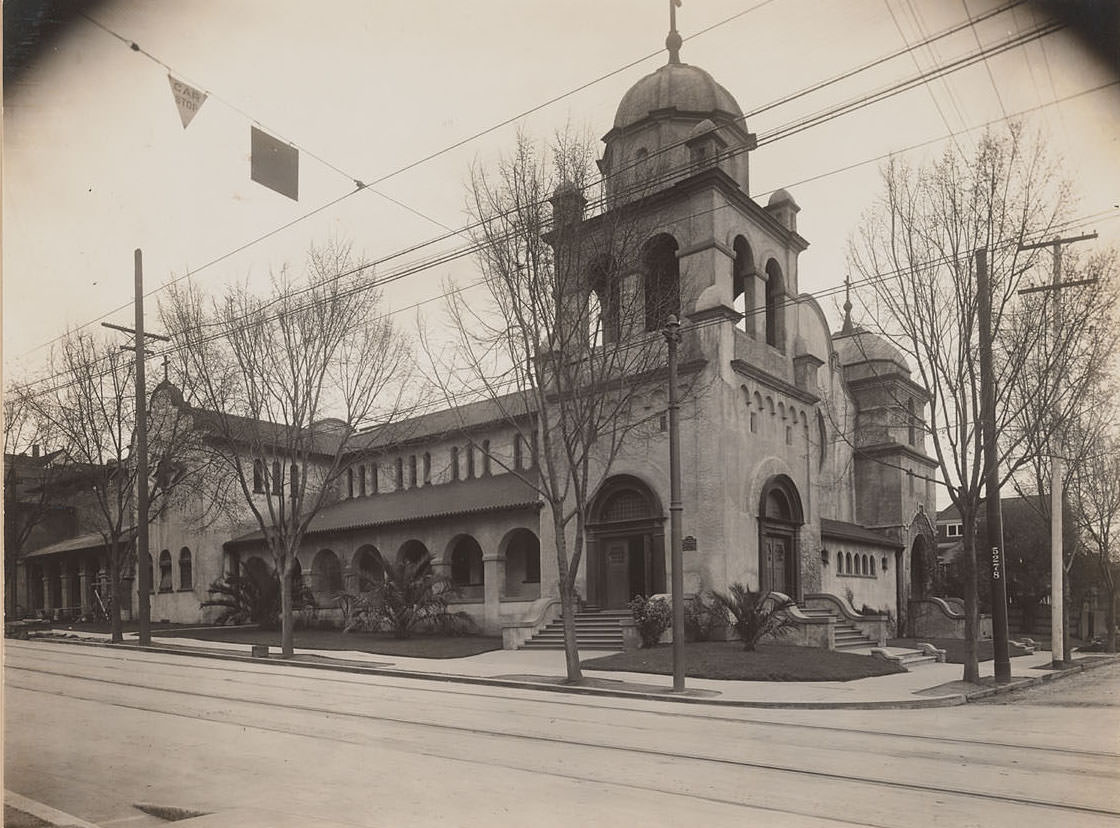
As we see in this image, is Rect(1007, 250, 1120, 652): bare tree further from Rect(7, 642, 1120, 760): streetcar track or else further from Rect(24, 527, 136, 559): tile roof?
Rect(24, 527, 136, 559): tile roof

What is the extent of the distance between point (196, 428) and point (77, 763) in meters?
20.5

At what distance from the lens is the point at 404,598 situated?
29172 millimetres

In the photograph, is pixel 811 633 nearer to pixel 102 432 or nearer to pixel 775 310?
pixel 775 310

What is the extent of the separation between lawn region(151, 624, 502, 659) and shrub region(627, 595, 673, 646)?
480cm

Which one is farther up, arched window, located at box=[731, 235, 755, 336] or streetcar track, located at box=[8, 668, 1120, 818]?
arched window, located at box=[731, 235, 755, 336]

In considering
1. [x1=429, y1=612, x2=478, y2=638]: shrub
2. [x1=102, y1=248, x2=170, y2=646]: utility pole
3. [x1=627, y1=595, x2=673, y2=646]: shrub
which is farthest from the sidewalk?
[x1=429, y1=612, x2=478, y2=638]: shrub

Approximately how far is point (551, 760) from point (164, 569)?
4180cm

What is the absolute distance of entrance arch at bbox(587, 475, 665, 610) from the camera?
26.5 m

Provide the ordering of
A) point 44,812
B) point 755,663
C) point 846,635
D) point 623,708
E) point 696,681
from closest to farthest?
point 44,812, point 623,708, point 696,681, point 755,663, point 846,635

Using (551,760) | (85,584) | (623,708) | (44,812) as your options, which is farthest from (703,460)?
(85,584)

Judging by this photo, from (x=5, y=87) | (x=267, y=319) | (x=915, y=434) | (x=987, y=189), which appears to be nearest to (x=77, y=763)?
(x=5, y=87)

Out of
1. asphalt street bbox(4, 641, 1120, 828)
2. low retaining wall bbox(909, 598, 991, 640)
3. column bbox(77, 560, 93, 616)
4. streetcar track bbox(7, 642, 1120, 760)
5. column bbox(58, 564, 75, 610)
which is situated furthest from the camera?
column bbox(58, 564, 75, 610)

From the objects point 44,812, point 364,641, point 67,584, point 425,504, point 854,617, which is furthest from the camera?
point 67,584

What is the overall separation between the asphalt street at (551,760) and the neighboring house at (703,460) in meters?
7.17
